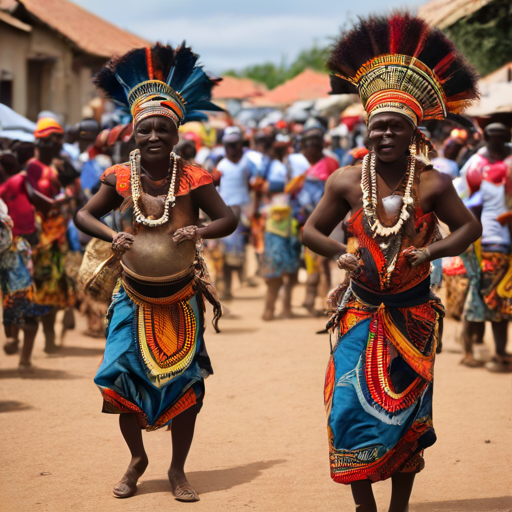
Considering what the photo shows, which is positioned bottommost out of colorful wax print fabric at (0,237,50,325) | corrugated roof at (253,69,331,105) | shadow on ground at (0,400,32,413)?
shadow on ground at (0,400,32,413)

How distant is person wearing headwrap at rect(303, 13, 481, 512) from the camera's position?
4.88 m

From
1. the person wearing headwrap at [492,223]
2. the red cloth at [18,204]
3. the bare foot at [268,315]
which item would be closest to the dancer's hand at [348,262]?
the person wearing headwrap at [492,223]

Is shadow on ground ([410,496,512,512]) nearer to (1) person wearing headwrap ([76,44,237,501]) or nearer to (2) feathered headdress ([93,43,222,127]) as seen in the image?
(1) person wearing headwrap ([76,44,237,501])

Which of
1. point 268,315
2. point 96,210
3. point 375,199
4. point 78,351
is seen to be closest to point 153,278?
point 96,210

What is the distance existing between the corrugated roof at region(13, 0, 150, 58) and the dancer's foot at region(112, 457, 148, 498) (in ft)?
69.7

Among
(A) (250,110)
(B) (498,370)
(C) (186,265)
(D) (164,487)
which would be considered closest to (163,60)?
(C) (186,265)

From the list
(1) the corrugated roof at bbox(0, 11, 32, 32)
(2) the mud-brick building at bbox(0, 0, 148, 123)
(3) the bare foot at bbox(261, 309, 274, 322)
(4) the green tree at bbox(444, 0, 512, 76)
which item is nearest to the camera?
(3) the bare foot at bbox(261, 309, 274, 322)

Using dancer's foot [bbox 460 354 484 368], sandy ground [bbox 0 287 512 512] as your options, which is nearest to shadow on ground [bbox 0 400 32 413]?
sandy ground [bbox 0 287 512 512]

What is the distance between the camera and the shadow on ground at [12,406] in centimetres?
802

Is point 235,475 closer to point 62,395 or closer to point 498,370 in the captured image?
point 62,395

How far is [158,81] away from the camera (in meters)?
5.95

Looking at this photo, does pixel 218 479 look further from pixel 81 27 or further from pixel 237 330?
pixel 81 27

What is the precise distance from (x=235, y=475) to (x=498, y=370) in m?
4.04

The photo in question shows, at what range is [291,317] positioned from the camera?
42.9 feet
